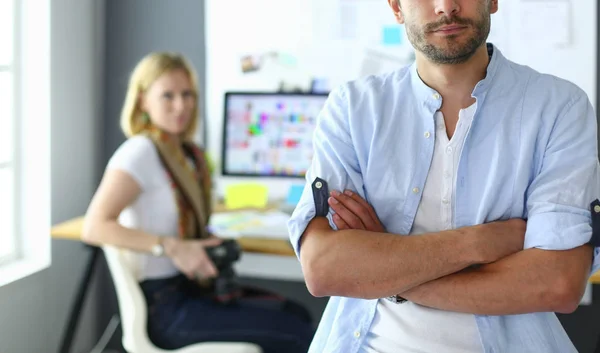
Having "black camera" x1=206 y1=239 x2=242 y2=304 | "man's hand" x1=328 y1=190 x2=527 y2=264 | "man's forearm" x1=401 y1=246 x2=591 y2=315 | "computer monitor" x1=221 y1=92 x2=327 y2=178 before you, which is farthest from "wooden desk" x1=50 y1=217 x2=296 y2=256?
"man's forearm" x1=401 y1=246 x2=591 y2=315

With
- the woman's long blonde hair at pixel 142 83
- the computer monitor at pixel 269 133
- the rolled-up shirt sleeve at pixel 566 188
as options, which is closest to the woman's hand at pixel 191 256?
the woman's long blonde hair at pixel 142 83

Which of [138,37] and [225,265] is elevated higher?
[138,37]

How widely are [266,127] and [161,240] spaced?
89 cm

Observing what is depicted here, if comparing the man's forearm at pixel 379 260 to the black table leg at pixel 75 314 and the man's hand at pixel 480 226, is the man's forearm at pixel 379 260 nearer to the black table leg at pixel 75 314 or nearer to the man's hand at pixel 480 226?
the man's hand at pixel 480 226

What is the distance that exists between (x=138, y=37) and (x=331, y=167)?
7.17 feet

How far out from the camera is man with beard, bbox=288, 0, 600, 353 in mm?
1182

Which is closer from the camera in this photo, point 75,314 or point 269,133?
point 75,314

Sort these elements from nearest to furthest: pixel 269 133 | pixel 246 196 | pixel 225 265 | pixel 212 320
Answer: pixel 212 320 < pixel 225 265 < pixel 269 133 < pixel 246 196

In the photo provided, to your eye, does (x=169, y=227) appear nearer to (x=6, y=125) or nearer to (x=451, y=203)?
(x=6, y=125)

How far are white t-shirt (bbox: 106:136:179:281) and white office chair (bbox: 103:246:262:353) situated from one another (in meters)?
0.11

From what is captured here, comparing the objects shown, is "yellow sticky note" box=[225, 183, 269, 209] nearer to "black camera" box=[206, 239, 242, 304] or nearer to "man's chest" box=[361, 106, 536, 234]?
"black camera" box=[206, 239, 242, 304]

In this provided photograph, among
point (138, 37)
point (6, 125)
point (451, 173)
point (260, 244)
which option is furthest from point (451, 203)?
point (138, 37)

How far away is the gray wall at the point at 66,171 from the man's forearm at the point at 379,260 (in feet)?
5.54

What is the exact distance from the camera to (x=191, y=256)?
2.21 metres
